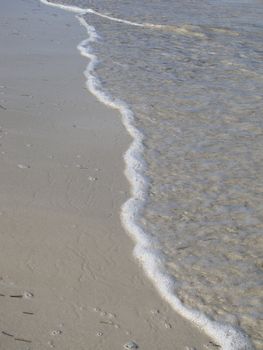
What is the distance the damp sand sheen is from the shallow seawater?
0.01 metres

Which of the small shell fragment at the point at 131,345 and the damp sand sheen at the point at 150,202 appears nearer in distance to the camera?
the small shell fragment at the point at 131,345

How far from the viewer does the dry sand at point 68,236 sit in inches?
135

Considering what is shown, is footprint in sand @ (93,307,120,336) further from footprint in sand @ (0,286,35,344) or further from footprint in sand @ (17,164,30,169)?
footprint in sand @ (17,164,30,169)

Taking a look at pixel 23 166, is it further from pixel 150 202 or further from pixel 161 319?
pixel 161 319

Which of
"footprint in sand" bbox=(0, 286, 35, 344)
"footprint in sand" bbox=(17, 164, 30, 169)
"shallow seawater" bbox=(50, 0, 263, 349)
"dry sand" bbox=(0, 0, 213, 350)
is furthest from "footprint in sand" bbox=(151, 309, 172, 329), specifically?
"footprint in sand" bbox=(17, 164, 30, 169)

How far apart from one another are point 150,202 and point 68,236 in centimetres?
91

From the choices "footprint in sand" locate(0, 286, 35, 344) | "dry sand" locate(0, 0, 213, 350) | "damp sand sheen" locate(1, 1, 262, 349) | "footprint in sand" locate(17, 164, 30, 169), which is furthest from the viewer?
"footprint in sand" locate(17, 164, 30, 169)

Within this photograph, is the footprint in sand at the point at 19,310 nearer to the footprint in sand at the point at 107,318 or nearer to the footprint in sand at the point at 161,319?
the footprint in sand at the point at 107,318

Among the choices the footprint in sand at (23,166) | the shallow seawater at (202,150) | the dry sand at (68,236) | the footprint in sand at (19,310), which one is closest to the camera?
the footprint in sand at (19,310)

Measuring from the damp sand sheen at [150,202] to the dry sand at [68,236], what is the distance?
12 mm

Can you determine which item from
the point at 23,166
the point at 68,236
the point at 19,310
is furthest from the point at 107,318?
the point at 23,166

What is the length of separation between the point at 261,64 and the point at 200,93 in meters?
2.68

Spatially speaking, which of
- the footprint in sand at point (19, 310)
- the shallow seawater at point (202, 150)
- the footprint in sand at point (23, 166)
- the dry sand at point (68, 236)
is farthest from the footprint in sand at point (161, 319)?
the footprint in sand at point (23, 166)

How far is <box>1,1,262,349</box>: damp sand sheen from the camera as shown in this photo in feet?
11.8
